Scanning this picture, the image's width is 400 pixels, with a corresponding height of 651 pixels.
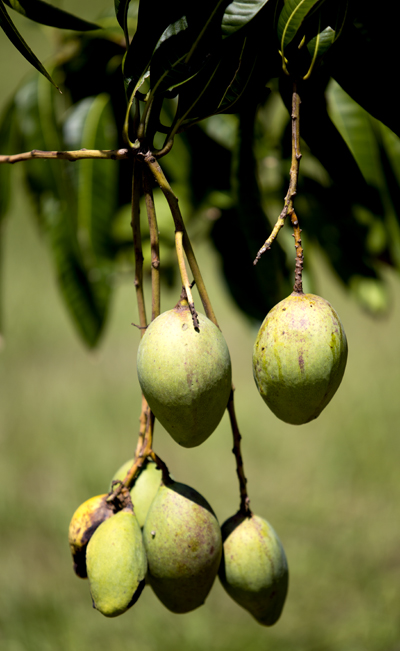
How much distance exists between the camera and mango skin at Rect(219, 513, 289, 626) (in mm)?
666

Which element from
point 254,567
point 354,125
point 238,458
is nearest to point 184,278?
point 238,458

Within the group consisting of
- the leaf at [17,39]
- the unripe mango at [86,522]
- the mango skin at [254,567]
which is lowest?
the mango skin at [254,567]

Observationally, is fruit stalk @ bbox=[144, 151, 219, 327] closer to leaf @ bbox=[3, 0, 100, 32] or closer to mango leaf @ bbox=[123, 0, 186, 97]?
mango leaf @ bbox=[123, 0, 186, 97]

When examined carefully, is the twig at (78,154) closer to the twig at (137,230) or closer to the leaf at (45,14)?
the twig at (137,230)

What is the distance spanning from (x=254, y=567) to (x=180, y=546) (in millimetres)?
105

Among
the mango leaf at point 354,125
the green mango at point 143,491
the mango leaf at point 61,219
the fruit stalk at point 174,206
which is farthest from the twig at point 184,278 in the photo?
the mango leaf at point 61,219

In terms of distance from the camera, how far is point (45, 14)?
0.69 m

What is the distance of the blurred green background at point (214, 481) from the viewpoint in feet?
6.71

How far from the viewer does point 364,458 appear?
2.87 m

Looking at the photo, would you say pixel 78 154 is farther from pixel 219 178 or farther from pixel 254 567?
pixel 219 178

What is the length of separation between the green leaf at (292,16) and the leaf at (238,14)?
26 mm

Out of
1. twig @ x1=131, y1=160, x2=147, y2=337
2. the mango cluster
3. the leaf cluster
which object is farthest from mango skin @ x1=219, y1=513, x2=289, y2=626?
the leaf cluster

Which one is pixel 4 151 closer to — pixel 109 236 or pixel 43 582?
pixel 109 236

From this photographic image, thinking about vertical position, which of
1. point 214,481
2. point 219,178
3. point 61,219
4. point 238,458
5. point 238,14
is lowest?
point 214,481
